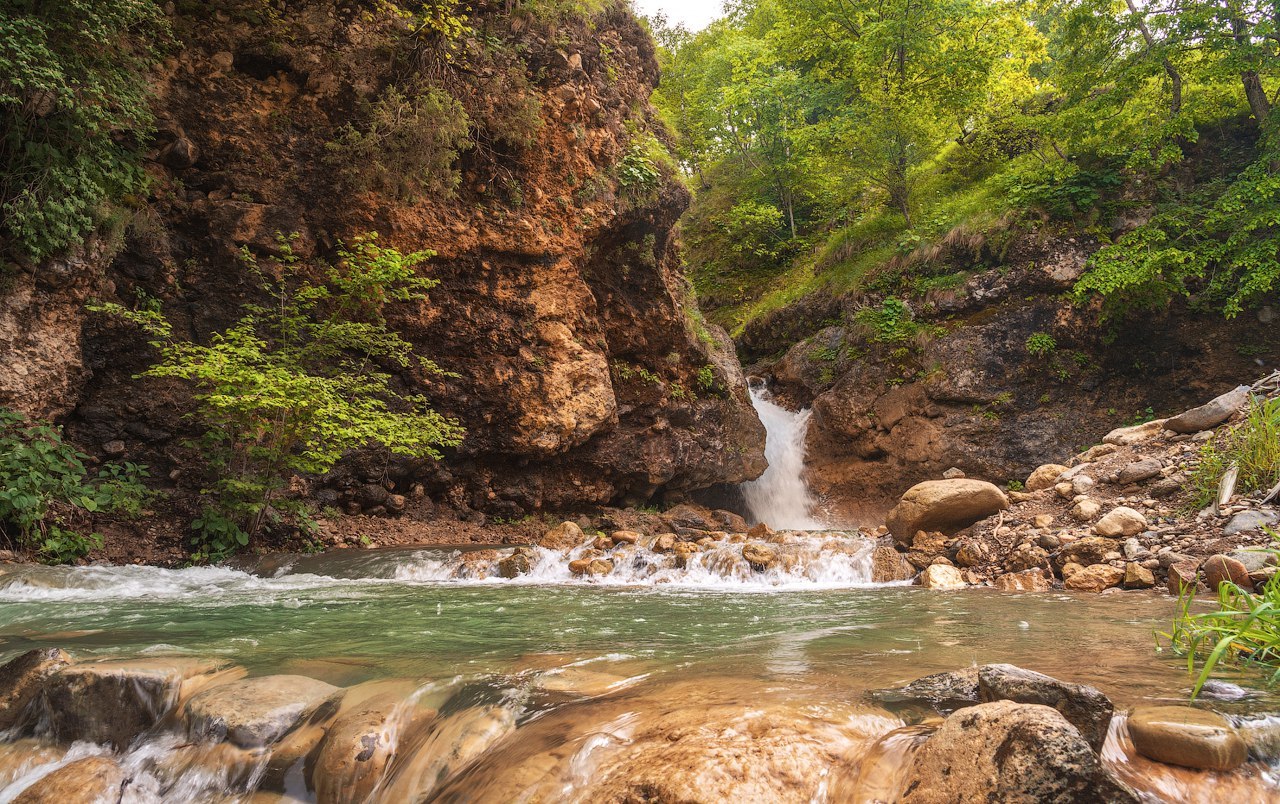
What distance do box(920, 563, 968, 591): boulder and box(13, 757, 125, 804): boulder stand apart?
6413 mm

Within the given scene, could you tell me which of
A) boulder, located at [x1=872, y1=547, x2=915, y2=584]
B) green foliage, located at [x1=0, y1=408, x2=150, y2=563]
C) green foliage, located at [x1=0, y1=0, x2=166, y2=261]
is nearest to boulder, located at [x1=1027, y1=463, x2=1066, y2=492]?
boulder, located at [x1=872, y1=547, x2=915, y2=584]

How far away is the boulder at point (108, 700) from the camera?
268 cm

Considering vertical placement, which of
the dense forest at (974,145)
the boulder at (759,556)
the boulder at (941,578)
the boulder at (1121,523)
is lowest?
the boulder at (941,578)

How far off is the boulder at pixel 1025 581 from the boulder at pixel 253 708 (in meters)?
5.94

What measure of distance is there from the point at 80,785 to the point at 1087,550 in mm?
7366

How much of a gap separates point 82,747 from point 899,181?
18.1 metres

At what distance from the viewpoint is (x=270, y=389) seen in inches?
271

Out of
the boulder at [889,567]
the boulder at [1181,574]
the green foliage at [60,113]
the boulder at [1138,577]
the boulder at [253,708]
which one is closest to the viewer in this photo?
the boulder at [253,708]

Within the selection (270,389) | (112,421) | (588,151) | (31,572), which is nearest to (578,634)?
(270,389)

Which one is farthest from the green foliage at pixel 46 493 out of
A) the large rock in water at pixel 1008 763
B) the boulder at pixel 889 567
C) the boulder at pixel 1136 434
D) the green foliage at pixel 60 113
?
the boulder at pixel 1136 434

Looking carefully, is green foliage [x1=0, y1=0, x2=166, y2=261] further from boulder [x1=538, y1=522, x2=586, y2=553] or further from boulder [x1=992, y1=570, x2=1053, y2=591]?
boulder [x1=992, y1=570, x2=1053, y2=591]

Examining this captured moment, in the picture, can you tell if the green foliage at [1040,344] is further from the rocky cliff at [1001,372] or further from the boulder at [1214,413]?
the boulder at [1214,413]

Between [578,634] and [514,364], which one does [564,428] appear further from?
[578,634]

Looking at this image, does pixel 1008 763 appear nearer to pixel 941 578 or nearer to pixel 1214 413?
pixel 941 578
